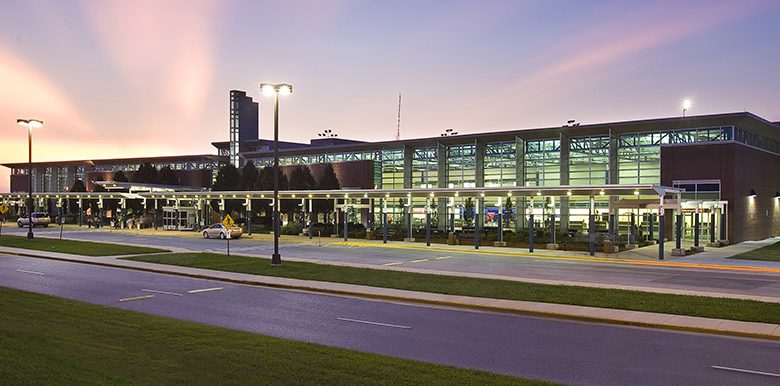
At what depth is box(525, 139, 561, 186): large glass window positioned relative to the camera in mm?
57125

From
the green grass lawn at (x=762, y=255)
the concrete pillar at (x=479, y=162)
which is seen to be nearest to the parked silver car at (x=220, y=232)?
the concrete pillar at (x=479, y=162)

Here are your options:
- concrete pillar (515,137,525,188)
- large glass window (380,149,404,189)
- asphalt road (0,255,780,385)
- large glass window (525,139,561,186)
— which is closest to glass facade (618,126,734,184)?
large glass window (525,139,561,186)

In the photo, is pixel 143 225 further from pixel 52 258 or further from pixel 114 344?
pixel 114 344

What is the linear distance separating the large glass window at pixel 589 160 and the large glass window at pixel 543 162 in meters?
1.37

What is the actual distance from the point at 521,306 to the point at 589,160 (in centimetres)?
4144

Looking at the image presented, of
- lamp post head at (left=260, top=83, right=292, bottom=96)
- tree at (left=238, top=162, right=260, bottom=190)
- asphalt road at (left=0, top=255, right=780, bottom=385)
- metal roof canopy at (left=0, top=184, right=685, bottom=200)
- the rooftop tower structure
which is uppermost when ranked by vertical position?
the rooftop tower structure

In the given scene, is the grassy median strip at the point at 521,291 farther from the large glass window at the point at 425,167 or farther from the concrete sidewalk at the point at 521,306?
the large glass window at the point at 425,167

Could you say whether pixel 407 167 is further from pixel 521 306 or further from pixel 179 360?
pixel 179 360

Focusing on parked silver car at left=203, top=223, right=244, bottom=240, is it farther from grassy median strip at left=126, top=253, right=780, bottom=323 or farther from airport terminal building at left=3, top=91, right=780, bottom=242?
grassy median strip at left=126, top=253, right=780, bottom=323

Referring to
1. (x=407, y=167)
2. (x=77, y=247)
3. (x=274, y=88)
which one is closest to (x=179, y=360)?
(x=274, y=88)

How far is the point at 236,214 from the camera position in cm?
7512

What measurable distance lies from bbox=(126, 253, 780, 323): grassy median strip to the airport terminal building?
18.0m

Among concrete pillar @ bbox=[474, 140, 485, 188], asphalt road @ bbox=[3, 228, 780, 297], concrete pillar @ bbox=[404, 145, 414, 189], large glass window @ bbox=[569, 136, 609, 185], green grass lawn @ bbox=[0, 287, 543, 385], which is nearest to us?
green grass lawn @ bbox=[0, 287, 543, 385]

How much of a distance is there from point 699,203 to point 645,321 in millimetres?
30712
